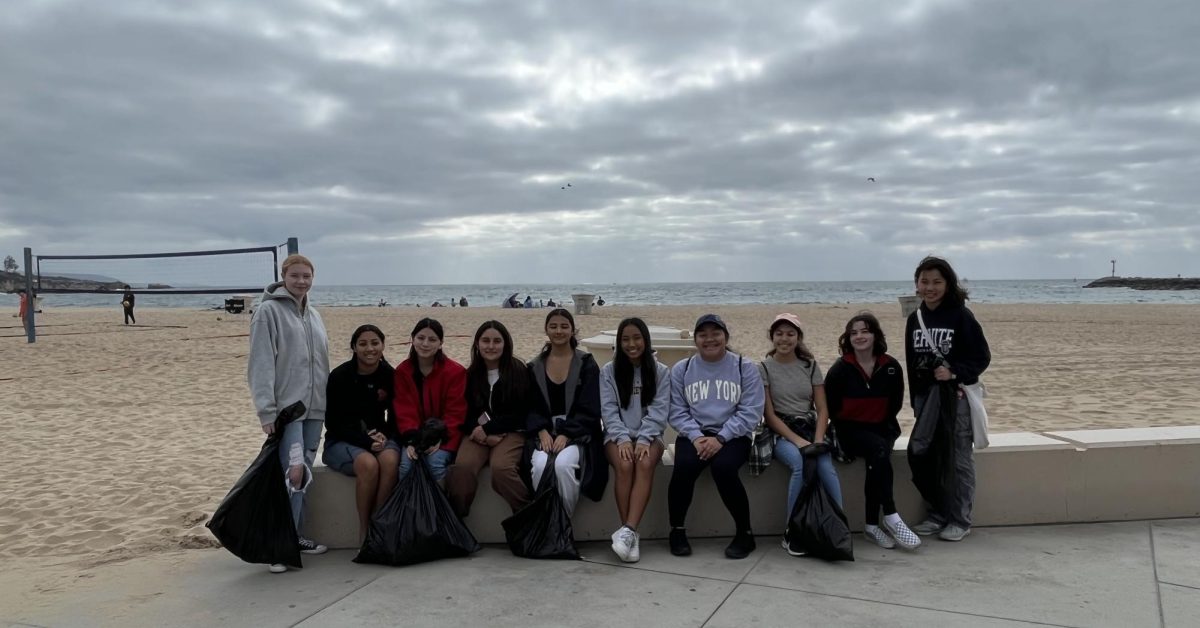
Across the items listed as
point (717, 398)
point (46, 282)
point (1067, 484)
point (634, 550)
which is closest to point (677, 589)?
point (634, 550)

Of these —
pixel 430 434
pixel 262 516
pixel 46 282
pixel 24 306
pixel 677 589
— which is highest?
pixel 46 282

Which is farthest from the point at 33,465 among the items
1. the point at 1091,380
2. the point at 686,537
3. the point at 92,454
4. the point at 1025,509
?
the point at 1091,380

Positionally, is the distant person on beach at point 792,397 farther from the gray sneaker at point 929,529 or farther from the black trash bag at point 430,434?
the black trash bag at point 430,434

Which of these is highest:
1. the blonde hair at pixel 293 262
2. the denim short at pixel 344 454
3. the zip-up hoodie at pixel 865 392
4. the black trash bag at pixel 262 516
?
the blonde hair at pixel 293 262

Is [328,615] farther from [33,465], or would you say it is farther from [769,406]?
[33,465]

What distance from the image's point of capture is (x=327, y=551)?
401cm

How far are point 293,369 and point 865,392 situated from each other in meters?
2.90

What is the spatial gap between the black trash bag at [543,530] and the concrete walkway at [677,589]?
90 mm

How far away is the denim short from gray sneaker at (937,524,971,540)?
278 cm

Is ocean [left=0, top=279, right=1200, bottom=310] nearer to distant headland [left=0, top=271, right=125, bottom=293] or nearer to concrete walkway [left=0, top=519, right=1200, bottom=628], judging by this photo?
distant headland [left=0, top=271, right=125, bottom=293]

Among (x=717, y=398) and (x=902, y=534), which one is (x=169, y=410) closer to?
(x=717, y=398)

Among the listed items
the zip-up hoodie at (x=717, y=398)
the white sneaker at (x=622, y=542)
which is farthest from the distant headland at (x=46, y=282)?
the white sneaker at (x=622, y=542)

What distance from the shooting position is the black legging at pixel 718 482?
3898 mm

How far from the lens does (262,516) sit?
3.62m
